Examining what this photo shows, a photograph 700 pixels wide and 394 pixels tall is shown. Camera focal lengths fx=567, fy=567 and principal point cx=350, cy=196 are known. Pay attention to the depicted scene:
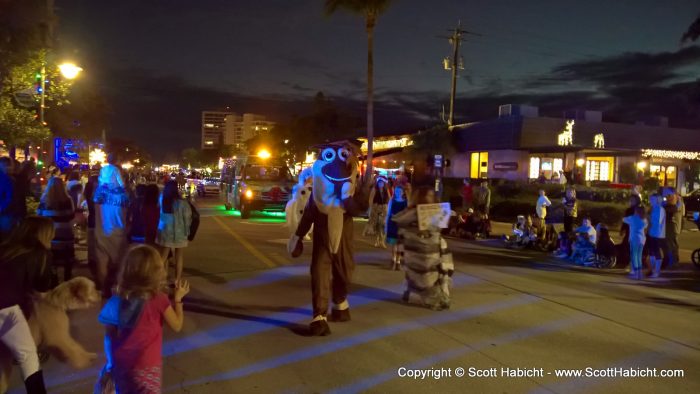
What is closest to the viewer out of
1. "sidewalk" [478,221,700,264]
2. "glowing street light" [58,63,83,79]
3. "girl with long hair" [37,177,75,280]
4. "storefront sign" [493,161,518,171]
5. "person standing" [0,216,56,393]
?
"person standing" [0,216,56,393]

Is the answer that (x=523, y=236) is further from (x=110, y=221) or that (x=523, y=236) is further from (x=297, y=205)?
(x=110, y=221)

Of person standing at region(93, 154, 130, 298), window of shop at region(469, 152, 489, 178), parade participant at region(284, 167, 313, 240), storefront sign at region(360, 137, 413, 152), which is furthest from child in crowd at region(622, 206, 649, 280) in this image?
storefront sign at region(360, 137, 413, 152)

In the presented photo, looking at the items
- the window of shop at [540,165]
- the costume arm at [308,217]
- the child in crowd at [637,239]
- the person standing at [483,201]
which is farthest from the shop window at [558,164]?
the costume arm at [308,217]

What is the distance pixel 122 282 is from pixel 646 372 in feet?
16.0

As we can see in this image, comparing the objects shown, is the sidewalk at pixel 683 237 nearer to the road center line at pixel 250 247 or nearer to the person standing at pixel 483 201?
the person standing at pixel 483 201

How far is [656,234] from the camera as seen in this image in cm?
1095

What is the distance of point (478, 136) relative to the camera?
3719 centimetres

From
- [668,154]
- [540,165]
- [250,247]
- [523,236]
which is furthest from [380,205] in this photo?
[668,154]

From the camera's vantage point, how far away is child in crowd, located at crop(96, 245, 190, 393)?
3441mm

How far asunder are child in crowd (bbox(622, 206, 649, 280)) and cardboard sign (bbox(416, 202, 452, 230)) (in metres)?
5.24

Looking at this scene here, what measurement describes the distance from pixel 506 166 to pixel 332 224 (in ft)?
99.8

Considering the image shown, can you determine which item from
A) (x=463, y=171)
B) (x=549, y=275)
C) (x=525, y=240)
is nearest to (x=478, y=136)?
(x=463, y=171)

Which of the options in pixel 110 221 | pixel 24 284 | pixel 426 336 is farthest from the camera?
pixel 110 221

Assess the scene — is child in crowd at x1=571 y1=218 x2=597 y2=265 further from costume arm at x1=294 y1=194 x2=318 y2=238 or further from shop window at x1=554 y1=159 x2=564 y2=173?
shop window at x1=554 y1=159 x2=564 y2=173
